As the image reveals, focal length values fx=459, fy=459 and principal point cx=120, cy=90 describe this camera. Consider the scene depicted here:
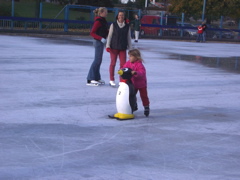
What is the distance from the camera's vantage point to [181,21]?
44812mm

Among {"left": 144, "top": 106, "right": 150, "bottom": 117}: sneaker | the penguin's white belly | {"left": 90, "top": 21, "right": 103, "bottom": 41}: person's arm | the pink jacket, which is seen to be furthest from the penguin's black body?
{"left": 90, "top": 21, "right": 103, "bottom": 41}: person's arm

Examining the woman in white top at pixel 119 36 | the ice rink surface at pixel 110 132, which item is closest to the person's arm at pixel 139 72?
the ice rink surface at pixel 110 132

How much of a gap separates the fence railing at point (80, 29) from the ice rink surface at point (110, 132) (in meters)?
21.4

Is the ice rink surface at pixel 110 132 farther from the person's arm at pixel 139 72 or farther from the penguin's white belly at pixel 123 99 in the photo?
the person's arm at pixel 139 72

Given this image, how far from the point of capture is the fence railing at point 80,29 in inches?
1262

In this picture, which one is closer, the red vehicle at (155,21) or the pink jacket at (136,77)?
the pink jacket at (136,77)

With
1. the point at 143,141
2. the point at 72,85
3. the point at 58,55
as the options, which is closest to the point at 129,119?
the point at 143,141

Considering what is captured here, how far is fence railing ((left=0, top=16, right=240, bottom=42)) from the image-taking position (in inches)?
1262

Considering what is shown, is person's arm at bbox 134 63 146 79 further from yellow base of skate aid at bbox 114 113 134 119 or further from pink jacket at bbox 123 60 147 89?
yellow base of skate aid at bbox 114 113 134 119

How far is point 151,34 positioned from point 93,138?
34562 mm

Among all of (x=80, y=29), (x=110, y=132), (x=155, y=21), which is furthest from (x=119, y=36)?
(x=155, y=21)

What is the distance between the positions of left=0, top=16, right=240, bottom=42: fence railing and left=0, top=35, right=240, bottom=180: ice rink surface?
70.3 feet

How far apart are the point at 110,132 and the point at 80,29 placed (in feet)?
98.8

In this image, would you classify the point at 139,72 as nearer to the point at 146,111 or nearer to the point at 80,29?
the point at 146,111
